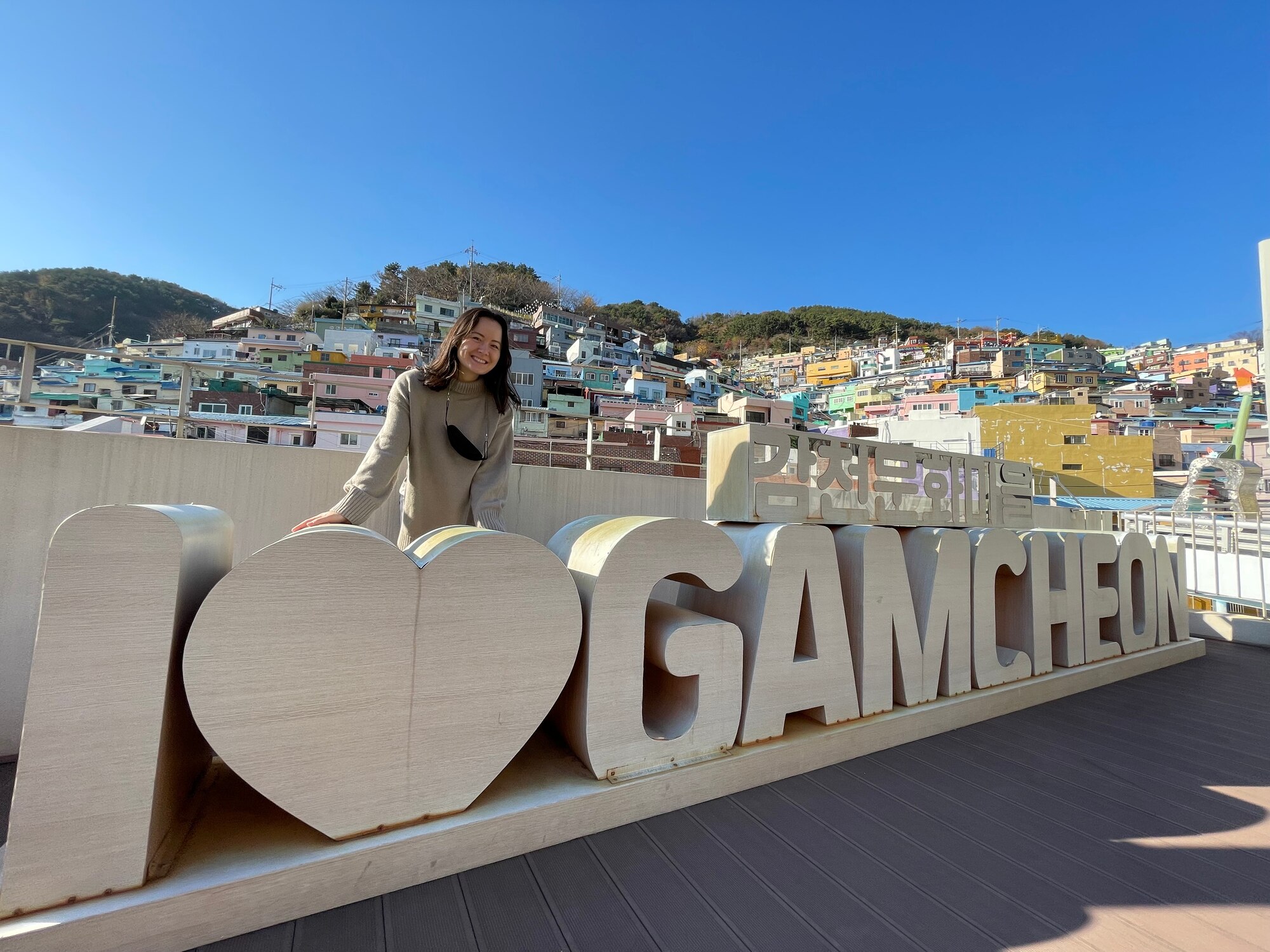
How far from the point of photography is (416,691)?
4.40 feet

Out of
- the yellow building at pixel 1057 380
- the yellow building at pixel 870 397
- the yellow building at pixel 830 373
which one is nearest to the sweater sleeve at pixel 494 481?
the yellow building at pixel 870 397

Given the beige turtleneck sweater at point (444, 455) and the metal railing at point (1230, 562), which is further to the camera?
the metal railing at point (1230, 562)

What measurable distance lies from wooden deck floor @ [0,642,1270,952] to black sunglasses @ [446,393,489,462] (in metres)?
1.20

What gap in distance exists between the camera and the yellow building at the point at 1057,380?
52.1m

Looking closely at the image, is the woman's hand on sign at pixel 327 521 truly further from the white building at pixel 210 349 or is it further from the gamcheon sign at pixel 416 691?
the white building at pixel 210 349

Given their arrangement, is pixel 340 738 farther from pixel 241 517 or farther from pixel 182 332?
pixel 182 332

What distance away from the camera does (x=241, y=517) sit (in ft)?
7.72

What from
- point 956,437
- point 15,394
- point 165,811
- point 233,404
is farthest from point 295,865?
→ point 233,404

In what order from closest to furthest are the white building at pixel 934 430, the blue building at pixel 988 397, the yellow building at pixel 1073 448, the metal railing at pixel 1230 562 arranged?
the metal railing at pixel 1230 562, the white building at pixel 934 430, the yellow building at pixel 1073 448, the blue building at pixel 988 397

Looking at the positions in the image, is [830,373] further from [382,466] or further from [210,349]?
[382,466]

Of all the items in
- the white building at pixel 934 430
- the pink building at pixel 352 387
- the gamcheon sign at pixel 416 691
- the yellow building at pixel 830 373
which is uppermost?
the yellow building at pixel 830 373

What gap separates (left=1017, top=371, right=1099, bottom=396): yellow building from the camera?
52125 mm

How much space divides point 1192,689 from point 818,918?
3.25 metres

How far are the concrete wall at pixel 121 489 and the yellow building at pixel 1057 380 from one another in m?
62.9
